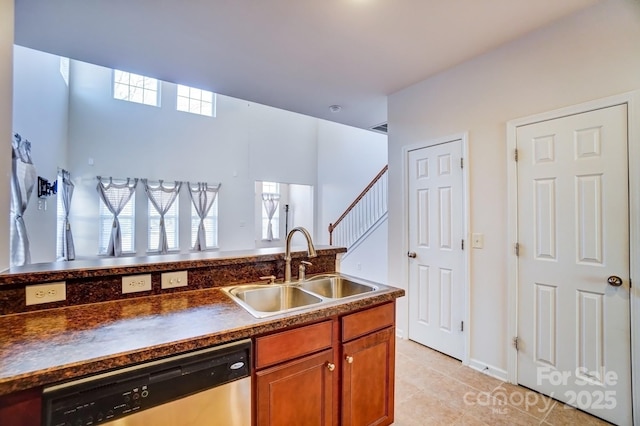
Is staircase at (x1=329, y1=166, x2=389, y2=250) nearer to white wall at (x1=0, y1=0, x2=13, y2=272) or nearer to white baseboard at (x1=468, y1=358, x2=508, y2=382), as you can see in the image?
white baseboard at (x1=468, y1=358, x2=508, y2=382)

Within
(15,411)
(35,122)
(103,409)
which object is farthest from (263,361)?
(35,122)

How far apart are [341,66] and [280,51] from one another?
23.1 inches

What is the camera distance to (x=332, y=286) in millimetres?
1993

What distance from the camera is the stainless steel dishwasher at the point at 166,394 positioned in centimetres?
85

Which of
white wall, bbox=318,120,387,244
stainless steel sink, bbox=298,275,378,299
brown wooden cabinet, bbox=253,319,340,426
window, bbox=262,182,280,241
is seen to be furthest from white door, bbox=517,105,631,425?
window, bbox=262,182,280,241

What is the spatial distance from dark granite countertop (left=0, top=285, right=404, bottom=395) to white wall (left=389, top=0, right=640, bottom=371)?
1500mm

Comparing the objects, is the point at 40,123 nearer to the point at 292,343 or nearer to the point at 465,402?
the point at 292,343

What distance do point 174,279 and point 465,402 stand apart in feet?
7.11

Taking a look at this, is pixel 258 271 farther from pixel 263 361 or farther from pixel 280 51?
pixel 280 51

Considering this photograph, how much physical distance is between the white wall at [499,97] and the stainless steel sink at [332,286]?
1.31 m

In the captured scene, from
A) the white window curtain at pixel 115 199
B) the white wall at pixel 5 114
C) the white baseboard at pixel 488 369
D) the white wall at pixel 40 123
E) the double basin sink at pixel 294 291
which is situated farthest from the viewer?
the white window curtain at pixel 115 199

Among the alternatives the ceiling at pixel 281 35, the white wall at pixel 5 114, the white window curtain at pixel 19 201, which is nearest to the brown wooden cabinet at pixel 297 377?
the white wall at pixel 5 114

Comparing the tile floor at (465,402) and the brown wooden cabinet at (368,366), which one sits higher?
the brown wooden cabinet at (368,366)

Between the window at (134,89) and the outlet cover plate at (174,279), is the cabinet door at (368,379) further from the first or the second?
the window at (134,89)
